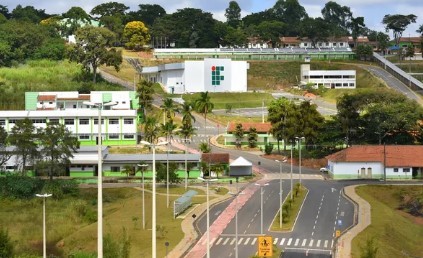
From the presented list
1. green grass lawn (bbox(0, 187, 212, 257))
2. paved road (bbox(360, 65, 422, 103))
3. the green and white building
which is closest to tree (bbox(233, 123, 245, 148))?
the green and white building

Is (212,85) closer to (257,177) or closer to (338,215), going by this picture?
(257,177)

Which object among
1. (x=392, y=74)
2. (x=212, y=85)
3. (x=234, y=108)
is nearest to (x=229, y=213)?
(x=234, y=108)

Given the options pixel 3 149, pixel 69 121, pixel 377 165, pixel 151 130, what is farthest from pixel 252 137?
pixel 3 149

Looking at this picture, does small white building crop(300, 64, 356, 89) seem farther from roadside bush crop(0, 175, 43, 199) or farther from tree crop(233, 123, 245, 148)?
roadside bush crop(0, 175, 43, 199)

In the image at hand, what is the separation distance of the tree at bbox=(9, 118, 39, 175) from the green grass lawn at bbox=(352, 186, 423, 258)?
38568 mm

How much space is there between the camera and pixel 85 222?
2746 inches

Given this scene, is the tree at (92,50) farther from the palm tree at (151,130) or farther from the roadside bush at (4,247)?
the roadside bush at (4,247)

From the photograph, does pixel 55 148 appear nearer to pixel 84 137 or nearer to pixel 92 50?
pixel 84 137

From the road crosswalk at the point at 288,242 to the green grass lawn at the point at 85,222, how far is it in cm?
377

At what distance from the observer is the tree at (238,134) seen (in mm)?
108875

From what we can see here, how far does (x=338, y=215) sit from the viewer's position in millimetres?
69375

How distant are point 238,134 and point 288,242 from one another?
168 feet

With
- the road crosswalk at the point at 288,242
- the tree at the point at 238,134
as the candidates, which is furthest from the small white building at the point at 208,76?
the road crosswalk at the point at 288,242

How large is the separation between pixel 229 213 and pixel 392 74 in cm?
10853
